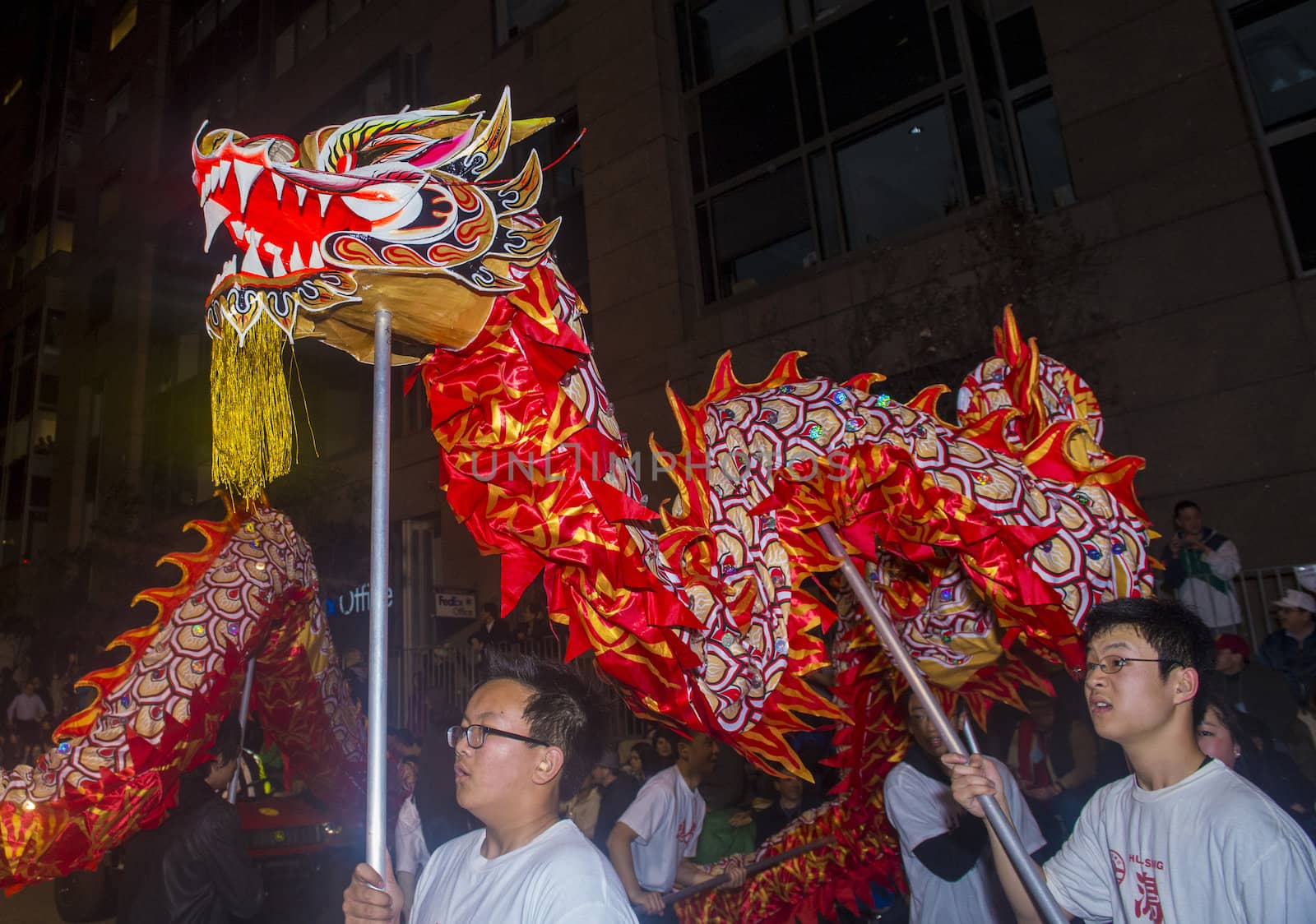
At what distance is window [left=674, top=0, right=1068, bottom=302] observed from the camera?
916 centimetres

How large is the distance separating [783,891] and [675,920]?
1.49 feet

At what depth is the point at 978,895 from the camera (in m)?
3.13

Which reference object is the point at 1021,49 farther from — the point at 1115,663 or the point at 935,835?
the point at 1115,663

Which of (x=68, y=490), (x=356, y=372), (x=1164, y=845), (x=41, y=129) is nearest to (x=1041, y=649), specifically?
(x=1164, y=845)

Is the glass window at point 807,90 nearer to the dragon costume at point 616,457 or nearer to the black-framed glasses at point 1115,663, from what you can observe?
the dragon costume at point 616,457

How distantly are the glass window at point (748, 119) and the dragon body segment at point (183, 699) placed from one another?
792 cm

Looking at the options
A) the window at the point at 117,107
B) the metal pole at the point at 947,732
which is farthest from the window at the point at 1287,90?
the window at the point at 117,107

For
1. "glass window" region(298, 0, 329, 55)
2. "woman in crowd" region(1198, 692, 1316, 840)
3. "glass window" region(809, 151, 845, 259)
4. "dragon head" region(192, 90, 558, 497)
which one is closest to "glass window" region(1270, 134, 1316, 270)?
"glass window" region(809, 151, 845, 259)

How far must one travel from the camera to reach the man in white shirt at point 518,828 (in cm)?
166

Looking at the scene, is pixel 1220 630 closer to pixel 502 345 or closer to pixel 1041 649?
pixel 1041 649

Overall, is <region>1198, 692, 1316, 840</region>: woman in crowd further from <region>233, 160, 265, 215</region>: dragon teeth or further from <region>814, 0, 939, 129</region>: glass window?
<region>814, 0, 939, 129</region>: glass window

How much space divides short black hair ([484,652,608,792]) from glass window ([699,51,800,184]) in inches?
363

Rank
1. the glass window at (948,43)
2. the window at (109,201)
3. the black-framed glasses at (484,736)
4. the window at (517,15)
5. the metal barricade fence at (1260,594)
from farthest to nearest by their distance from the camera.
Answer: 1. the window at (109,201)
2. the window at (517,15)
3. the glass window at (948,43)
4. the metal barricade fence at (1260,594)
5. the black-framed glasses at (484,736)

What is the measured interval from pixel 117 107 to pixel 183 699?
24151 millimetres
